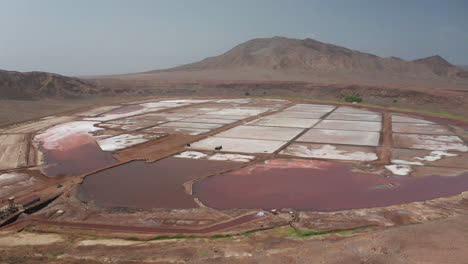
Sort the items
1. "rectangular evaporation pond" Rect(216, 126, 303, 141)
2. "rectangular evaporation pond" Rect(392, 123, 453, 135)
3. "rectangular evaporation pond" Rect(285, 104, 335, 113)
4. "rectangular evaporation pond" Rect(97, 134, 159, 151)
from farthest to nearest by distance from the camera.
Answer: "rectangular evaporation pond" Rect(285, 104, 335, 113) → "rectangular evaporation pond" Rect(392, 123, 453, 135) → "rectangular evaporation pond" Rect(216, 126, 303, 141) → "rectangular evaporation pond" Rect(97, 134, 159, 151)

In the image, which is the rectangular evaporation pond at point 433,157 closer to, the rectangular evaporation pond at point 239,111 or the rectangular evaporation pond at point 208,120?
the rectangular evaporation pond at point 208,120

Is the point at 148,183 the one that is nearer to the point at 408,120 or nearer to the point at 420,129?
the point at 420,129

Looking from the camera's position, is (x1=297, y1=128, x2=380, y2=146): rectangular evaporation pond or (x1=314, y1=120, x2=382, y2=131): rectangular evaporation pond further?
(x1=314, y1=120, x2=382, y2=131): rectangular evaporation pond

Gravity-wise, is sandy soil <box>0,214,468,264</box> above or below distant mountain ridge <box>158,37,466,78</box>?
below

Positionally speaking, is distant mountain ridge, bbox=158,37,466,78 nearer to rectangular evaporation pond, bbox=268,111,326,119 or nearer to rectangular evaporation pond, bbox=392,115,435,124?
rectangular evaporation pond, bbox=268,111,326,119

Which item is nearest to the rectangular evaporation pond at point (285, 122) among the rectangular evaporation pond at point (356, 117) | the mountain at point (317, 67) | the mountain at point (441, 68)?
the rectangular evaporation pond at point (356, 117)

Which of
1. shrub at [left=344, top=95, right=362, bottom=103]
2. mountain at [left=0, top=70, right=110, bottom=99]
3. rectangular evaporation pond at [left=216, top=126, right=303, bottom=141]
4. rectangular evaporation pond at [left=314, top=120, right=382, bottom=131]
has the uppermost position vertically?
mountain at [left=0, top=70, right=110, bottom=99]

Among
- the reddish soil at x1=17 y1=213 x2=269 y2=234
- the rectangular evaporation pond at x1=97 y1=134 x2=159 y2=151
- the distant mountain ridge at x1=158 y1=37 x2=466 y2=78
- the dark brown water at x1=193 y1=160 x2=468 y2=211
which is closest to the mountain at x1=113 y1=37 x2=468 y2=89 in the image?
the distant mountain ridge at x1=158 y1=37 x2=466 y2=78

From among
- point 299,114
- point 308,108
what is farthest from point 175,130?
point 308,108
